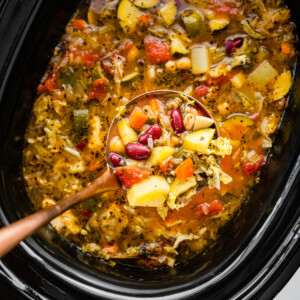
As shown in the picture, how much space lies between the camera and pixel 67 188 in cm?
396

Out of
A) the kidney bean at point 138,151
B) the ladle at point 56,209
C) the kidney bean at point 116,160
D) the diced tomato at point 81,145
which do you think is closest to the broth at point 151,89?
the diced tomato at point 81,145

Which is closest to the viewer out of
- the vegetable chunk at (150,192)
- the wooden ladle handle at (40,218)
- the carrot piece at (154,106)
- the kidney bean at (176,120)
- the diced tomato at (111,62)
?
the wooden ladle handle at (40,218)

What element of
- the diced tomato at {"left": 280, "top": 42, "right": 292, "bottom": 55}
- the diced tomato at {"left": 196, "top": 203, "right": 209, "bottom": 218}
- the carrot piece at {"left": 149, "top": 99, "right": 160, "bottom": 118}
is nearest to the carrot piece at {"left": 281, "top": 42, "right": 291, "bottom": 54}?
the diced tomato at {"left": 280, "top": 42, "right": 292, "bottom": 55}

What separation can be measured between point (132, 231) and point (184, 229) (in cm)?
43

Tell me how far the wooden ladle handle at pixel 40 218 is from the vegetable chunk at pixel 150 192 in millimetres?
166

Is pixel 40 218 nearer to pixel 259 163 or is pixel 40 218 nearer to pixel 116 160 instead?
pixel 116 160

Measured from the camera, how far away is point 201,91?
12.9ft

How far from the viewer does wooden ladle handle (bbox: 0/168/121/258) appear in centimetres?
230

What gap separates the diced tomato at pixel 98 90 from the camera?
3926 millimetres

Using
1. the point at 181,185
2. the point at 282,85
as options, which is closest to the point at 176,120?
the point at 181,185

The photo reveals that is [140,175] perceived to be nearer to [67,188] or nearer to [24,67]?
[67,188]

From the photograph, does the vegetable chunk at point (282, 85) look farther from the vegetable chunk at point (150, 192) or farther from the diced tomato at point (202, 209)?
the vegetable chunk at point (150, 192)

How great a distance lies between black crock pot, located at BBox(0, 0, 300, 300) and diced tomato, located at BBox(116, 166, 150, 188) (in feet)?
2.71

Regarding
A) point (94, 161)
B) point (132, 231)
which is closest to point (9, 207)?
point (94, 161)
